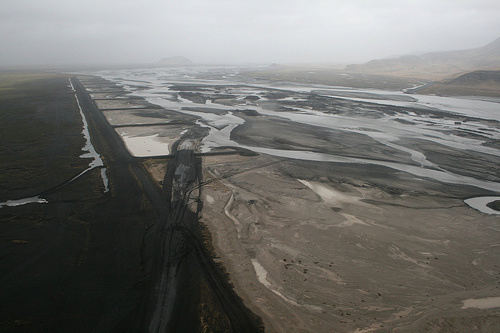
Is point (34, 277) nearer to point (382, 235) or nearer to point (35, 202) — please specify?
point (35, 202)

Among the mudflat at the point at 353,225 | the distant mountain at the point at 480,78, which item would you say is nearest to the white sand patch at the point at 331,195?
the mudflat at the point at 353,225

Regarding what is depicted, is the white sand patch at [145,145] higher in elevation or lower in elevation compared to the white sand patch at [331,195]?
higher

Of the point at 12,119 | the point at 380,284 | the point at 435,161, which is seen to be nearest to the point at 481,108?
the point at 435,161

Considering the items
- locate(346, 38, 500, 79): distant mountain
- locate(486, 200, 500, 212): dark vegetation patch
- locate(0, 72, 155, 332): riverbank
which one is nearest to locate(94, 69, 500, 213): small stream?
locate(486, 200, 500, 212): dark vegetation patch

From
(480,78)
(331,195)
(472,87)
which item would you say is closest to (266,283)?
(331,195)

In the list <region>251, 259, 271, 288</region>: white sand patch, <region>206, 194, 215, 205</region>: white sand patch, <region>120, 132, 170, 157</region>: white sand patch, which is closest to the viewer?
<region>251, 259, 271, 288</region>: white sand patch

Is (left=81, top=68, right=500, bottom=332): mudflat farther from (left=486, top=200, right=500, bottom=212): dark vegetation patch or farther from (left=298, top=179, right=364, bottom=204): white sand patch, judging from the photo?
(left=486, top=200, right=500, bottom=212): dark vegetation patch

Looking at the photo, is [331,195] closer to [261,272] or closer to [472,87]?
[261,272]

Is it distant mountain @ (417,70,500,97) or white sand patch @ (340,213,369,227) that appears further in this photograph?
distant mountain @ (417,70,500,97)

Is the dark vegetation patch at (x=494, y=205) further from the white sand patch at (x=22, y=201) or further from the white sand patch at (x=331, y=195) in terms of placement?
the white sand patch at (x=22, y=201)
